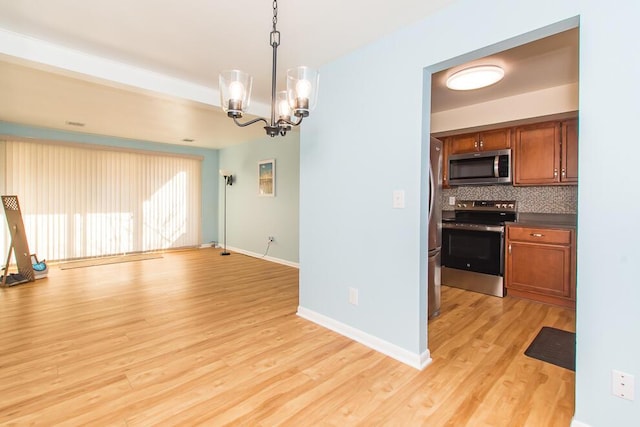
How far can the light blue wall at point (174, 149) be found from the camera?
5.09 meters

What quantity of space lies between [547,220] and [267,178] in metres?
4.38

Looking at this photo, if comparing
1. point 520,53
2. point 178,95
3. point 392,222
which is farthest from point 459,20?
point 178,95

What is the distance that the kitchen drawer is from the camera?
10.5 feet

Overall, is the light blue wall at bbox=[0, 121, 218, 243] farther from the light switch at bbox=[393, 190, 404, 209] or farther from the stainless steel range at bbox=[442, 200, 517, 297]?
the light switch at bbox=[393, 190, 404, 209]

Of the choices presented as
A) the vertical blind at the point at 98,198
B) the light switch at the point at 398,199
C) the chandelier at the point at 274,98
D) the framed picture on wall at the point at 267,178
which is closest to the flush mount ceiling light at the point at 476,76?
the light switch at the point at 398,199

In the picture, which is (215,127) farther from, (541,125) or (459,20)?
(541,125)

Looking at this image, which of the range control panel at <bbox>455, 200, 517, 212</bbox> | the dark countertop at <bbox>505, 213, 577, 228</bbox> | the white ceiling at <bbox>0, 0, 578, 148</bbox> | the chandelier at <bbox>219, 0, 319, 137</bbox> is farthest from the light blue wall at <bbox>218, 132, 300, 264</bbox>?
the chandelier at <bbox>219, 0, 319, 137</bbox>

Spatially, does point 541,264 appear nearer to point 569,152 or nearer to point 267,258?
point 569,152

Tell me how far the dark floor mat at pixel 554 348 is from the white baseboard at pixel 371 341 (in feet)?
2.81

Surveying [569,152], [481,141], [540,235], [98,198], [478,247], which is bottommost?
[478,247]

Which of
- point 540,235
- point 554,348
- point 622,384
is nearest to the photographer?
point 622,384

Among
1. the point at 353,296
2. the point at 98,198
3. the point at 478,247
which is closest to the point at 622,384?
the point at 353,296

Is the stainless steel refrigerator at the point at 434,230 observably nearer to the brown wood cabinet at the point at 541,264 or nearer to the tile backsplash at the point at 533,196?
the brown wood cabinet at the point at 541,264

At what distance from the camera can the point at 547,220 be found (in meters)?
3.68
